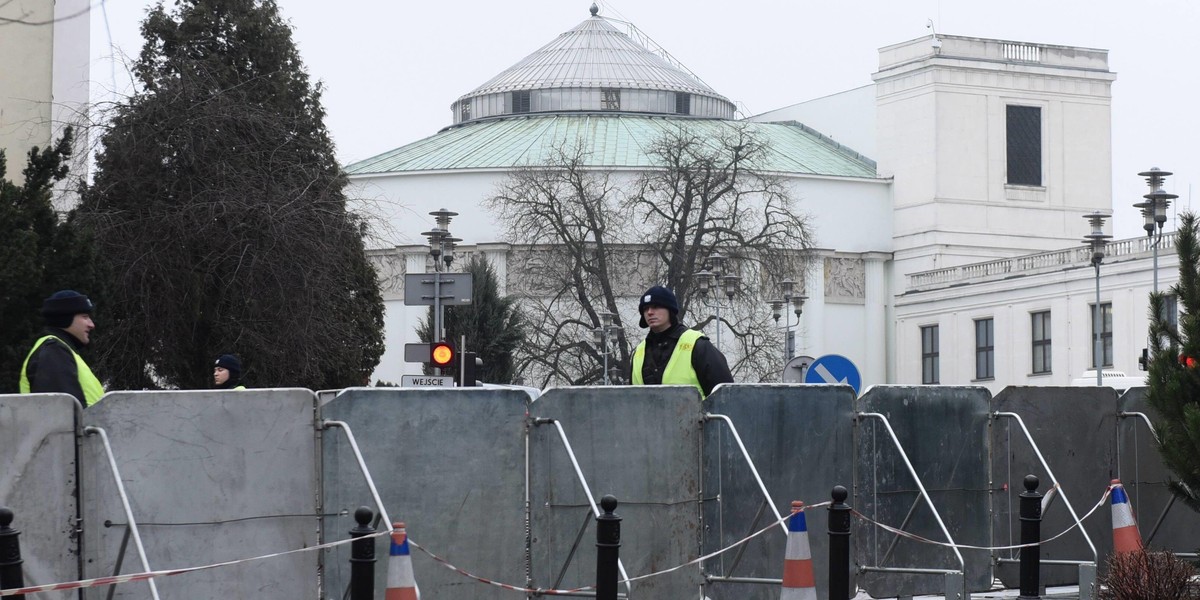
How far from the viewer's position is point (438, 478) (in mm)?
12719

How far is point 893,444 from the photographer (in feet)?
47.9

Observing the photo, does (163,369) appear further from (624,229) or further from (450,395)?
(624,229)

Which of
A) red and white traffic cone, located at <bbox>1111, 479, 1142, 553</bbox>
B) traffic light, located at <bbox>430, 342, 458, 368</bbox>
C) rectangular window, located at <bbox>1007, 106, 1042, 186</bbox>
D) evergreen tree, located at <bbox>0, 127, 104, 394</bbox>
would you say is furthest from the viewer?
rectangular window, located at <bbox>1007, 106, 1042, 186</bbox>

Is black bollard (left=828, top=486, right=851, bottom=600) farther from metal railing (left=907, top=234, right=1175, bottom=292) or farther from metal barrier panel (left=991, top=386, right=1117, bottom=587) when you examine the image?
metal railing (left=907, top=234, right=1175, bottom=292)

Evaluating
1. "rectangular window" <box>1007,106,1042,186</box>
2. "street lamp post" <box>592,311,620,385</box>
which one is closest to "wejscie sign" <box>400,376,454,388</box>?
"street lamp post" <box>592,311,620,385</box>

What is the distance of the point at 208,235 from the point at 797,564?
17.6 meters

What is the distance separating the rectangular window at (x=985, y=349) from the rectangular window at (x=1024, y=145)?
10.9 metres

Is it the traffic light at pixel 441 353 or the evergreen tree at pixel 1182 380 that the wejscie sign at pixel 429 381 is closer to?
the traffic light at pixel 441 353

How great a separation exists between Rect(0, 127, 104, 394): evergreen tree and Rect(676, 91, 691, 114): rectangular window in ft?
268

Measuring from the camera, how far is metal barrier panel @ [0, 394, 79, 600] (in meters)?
11.3

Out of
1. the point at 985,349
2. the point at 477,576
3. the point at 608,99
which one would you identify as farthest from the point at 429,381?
the point at 608,99

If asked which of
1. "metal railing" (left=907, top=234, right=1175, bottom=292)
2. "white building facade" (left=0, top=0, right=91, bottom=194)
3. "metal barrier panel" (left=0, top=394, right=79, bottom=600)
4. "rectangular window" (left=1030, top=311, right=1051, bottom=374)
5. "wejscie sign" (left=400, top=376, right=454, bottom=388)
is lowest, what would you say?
"metal barrier panel" (left=0, top=394, right=79, bottom=600)

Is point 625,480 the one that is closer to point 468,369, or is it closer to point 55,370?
point 55,370

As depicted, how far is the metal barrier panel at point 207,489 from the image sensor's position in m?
11.7
